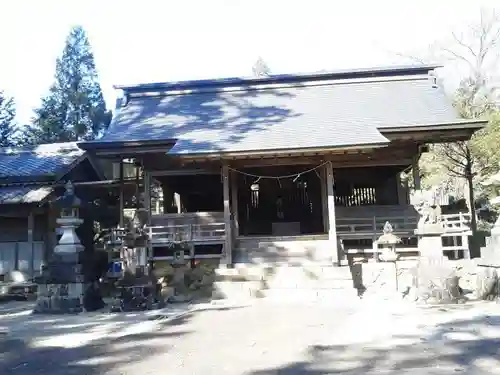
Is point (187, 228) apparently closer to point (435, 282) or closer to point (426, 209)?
point (426, 209)

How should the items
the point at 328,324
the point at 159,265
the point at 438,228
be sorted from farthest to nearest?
the point at 159,265 → the point at 438,228 → the point at 328,324

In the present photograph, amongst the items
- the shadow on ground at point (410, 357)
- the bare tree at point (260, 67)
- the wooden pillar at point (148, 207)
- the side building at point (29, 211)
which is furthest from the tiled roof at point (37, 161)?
the bare tree at point (260, 67)

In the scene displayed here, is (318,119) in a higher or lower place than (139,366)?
higher

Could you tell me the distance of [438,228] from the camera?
1019 centimetres

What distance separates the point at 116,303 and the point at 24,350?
3.36 metres

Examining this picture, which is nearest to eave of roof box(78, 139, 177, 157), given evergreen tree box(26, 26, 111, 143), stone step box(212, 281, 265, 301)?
stone step box(212, 281, 265, 301)

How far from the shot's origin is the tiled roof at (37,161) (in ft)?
49.3

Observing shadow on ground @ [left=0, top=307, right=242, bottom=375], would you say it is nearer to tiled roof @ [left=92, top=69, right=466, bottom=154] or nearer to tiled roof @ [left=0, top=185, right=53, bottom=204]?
tiled roof @ [left=92, top=69, right=466, bottom=154]

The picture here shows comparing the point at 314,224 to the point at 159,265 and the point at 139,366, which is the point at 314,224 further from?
the point at 139,366

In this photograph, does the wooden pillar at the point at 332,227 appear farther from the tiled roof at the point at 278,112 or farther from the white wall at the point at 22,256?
the white wall at the point at 22,256

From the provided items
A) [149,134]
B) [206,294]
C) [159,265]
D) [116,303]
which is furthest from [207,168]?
[116,303]

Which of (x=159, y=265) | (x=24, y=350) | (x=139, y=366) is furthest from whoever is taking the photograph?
(x=159, y=265)

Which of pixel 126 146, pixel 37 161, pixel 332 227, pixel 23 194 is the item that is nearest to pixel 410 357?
pixel 332 227

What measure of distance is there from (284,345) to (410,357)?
1520 millimetres
